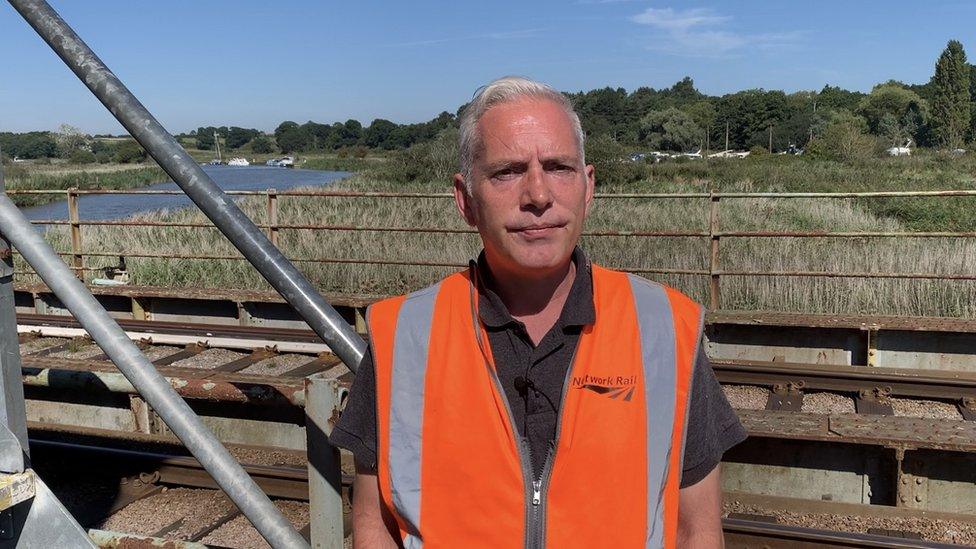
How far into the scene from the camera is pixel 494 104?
6.08 feet

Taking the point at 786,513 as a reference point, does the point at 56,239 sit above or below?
above

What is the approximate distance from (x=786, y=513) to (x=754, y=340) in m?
3.26

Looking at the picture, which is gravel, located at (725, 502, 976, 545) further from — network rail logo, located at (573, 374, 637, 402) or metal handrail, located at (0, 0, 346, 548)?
metal handrail, located at (0, 0, 346, 548)

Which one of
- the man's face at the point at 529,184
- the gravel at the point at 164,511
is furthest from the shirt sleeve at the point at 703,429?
the gravel at the point at 164,511

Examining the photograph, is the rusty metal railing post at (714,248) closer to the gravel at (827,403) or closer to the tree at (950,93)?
the gravel at (827,403)

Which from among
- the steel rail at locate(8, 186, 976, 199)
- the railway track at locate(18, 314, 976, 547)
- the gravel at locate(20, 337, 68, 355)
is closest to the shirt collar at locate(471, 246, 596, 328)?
the railway track at locate(18, 314, 976, 547)

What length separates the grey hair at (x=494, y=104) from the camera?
185cm

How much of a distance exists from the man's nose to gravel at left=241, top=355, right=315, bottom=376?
18.9 feet

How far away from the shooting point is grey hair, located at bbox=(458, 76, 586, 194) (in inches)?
72.7

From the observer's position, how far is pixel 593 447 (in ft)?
5.72

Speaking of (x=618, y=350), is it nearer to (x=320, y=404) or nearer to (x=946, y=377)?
(x=320, y=404)

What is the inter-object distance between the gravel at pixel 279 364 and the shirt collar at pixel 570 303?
5580 millimetres

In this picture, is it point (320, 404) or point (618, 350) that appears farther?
point (320, 404)

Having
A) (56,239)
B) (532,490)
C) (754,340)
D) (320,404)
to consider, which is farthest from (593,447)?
(56,239)
